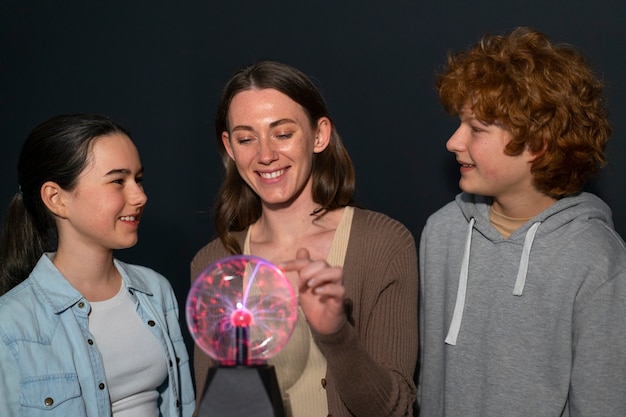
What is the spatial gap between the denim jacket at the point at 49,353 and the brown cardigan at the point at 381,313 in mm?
246

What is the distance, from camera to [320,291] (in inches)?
51.6

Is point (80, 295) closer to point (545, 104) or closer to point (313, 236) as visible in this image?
point (313, 236)

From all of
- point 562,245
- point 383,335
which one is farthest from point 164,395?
point 562,245

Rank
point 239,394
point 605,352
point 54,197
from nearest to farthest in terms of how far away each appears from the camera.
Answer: point 239,394 → point 605,352 → point 54,197

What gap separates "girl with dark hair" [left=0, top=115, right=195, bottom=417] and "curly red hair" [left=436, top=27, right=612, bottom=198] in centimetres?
90

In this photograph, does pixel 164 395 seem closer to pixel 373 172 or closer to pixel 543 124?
pixel 373 172

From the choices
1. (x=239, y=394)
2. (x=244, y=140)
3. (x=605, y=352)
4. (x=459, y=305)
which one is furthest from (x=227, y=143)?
(x=605, y=352)

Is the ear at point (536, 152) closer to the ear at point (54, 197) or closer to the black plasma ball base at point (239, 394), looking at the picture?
the black plasma ball base at point (239, 394)

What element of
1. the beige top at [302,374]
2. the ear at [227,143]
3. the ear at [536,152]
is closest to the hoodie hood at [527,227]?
the ear at [536,152]

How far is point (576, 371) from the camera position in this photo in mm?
1623

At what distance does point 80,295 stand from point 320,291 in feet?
2.37

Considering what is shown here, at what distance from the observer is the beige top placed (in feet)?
5.49

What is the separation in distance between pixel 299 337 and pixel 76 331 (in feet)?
1.73

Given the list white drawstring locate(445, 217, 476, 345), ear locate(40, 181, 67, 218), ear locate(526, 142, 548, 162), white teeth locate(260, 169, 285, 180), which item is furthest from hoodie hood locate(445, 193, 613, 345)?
ear locate(40, 181, 67, 218)
